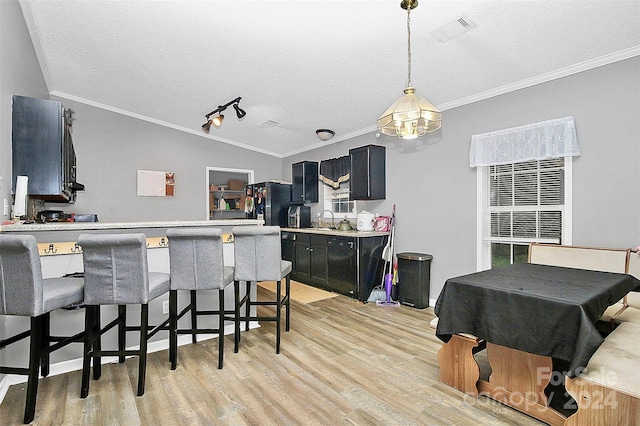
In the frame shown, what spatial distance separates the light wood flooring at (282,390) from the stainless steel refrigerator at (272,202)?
3307 mm

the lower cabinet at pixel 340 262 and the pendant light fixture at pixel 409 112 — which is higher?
the pendant light fixture at pixel 409 112

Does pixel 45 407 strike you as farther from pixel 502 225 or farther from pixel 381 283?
pixel 502 225

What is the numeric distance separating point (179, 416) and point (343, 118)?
425cm

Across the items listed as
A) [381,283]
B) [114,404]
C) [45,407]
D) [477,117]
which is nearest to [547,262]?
[477,117]

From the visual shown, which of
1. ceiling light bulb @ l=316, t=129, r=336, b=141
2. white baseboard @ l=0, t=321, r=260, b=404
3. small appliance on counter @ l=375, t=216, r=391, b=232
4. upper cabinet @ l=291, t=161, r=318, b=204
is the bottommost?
white baseboard @ l=0, t=321, r=260, b=404

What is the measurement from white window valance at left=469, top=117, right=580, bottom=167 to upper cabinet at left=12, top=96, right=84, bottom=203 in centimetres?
415

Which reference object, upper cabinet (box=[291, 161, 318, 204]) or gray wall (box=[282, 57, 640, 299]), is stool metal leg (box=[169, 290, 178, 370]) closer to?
gray wall (box=[282, 57, 640, 299])

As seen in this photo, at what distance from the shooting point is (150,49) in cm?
355

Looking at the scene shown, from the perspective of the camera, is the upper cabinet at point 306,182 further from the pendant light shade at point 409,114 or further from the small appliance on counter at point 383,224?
the pendant light shade at point 409,114

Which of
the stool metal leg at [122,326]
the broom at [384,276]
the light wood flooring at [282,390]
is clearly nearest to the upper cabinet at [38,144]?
the stool metal leg at [122,326]

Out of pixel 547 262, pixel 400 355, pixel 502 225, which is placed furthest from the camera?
pixel 502 225

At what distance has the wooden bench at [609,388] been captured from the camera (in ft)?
5.05

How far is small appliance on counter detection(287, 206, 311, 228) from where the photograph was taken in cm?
657

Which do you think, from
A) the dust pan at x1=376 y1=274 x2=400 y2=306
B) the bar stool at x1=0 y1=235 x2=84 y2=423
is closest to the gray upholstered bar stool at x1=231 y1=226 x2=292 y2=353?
the bar stool at x1=0 y1=235 x2=84 y2=423
